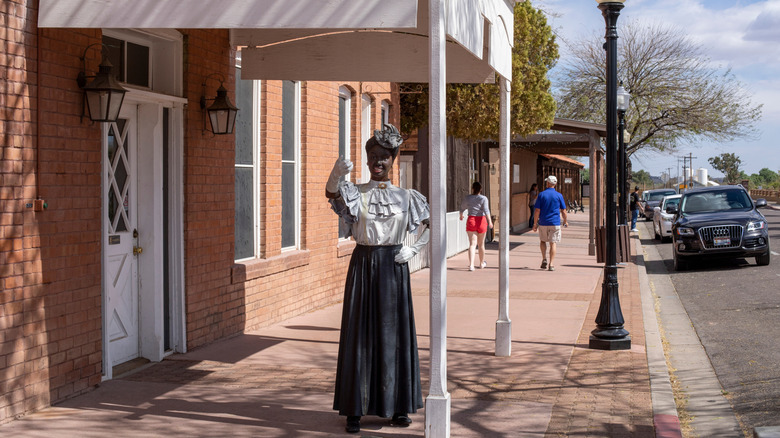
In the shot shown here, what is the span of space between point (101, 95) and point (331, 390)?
114 inches

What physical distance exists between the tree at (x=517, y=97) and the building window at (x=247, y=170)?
882 cm

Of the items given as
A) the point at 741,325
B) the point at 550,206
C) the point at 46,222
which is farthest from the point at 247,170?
the point at 550,206

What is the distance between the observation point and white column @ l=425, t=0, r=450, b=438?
18.0 ft

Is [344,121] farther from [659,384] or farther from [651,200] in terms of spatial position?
[651,200]

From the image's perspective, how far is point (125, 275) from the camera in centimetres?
766

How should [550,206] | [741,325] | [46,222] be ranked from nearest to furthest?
1. [46,222]
2. [741,325]
3. [550,206]

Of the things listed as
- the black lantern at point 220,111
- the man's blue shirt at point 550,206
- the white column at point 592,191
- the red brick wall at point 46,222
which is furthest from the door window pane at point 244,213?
the white column at point 592,191

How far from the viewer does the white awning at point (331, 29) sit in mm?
5598

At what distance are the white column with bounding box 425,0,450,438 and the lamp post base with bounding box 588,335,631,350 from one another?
3.89 meters

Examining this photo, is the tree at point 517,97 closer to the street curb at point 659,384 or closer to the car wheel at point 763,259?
the car wheel at point 763,259

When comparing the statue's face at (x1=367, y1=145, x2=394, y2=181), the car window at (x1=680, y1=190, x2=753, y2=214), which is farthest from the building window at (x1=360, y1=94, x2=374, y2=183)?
the car window at (x1=680, y1=190, x2=753, y2=214)

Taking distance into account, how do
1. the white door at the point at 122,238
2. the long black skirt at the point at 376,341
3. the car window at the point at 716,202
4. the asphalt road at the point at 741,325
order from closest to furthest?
the long black skirt at the point at 376,341, the asphalt road at the point at 741,325, the white door at the point at 122,238, the car window at the point at 716,202

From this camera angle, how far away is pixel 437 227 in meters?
5.56

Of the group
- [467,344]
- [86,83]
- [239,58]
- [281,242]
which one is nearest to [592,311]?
[467,344]
